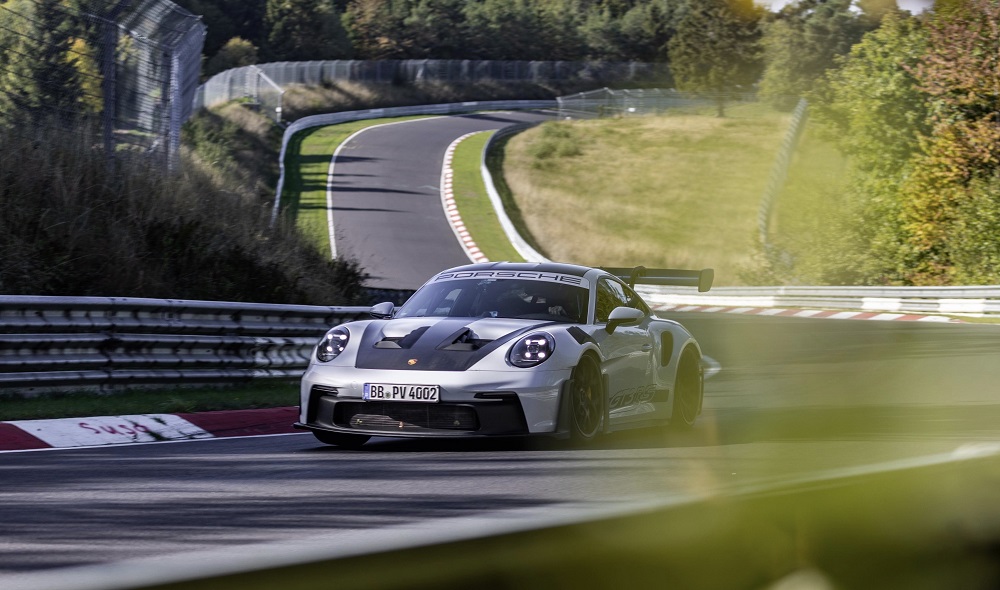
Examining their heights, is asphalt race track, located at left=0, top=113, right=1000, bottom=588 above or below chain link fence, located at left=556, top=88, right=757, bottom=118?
below

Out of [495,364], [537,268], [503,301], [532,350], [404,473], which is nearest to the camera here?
[404,473]

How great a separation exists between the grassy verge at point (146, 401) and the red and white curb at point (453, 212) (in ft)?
92.0

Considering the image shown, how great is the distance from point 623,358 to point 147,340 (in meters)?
4.30

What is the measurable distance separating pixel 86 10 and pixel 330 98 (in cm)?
6883

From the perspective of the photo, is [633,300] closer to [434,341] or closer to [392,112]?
[434,341]

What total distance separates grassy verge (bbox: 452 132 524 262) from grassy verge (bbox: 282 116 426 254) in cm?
526

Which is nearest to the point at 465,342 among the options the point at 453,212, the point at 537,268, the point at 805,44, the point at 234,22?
the point at 537,268

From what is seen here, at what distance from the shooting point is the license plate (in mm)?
8328

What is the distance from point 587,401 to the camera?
8.89 meters

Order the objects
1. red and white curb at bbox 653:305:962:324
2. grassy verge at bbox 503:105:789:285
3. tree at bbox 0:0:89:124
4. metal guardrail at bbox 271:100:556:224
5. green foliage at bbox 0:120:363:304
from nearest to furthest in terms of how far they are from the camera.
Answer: green foliage at bbox 0:120:363:304 < tree at bbox 0:0:89:124 < red and white curb at bbox 653:305:962:324 < grassy verge at bbox 503:105:789:285 < metal guardrail at bbox 271:100:556:224

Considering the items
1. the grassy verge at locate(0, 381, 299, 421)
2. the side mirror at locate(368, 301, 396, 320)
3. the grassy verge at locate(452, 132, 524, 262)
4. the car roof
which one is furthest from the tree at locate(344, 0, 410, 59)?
the side mirror at locate(368, 301, 396, 320)

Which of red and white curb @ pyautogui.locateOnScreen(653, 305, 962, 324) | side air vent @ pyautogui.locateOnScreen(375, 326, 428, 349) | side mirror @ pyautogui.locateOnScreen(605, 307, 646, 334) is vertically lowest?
red and white curb @ pyautogui.locateOnScreen(653, 305, 962, 324)

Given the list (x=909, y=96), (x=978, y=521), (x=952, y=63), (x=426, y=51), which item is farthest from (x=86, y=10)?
(x=426, y=51)

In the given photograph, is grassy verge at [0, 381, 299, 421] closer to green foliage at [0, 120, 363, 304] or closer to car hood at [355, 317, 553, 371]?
green foliage at [0, 120, 363, 304]
